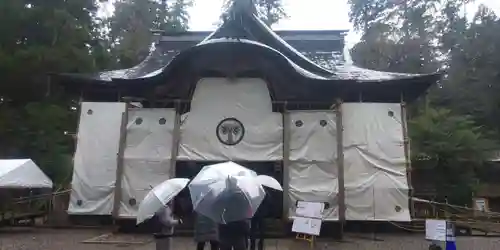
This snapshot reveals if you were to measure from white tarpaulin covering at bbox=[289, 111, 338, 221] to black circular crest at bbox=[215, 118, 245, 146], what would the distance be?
1326 mm

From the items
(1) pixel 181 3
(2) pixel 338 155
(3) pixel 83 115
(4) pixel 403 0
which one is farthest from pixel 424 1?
(3) pixel 83 115

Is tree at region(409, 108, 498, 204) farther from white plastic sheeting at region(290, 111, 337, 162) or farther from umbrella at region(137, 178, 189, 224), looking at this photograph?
umbrella at region(137, 178, 189, 224)

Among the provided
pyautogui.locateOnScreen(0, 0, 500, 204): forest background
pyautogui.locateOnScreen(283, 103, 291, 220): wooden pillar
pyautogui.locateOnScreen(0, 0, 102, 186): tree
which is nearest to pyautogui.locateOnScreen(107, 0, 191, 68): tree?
pyautogui.locateOnScreen(0, 0, 500, 204): forest background

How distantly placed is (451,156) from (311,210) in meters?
12.2

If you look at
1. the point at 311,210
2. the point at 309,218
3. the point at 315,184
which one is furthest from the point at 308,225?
the point at 315,184

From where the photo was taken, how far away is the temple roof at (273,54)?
12.6 m

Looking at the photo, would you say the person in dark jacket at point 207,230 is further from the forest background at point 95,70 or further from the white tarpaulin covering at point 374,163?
the forest background at point 95,70

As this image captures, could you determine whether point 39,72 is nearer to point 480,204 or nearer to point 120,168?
point 120,168

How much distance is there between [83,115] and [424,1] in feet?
77.0

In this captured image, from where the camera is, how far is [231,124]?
509 inches

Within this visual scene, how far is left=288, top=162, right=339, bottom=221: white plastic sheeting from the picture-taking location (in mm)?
12258

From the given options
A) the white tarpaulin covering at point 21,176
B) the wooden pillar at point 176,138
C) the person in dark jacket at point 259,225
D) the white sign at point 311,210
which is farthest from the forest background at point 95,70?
the person in dark jacket at point 259,225

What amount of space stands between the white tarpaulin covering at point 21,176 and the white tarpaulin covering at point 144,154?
10.7 ft

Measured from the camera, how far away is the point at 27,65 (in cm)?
1898
